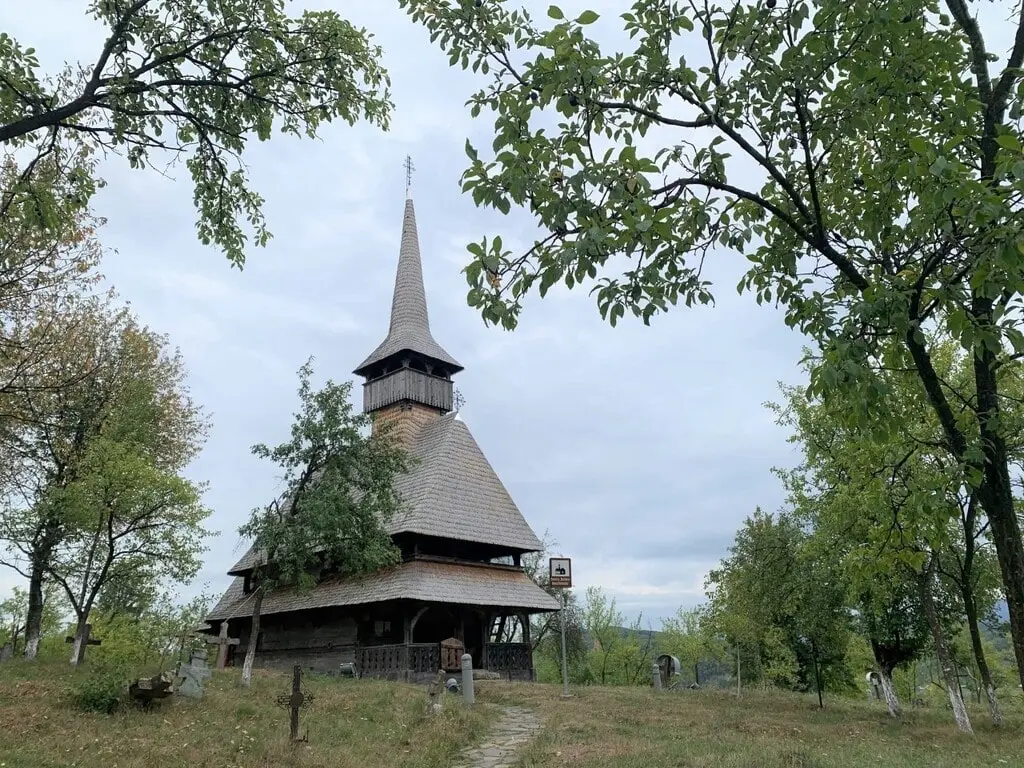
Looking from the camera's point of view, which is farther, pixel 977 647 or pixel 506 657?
pixel 506 657

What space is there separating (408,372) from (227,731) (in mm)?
19459

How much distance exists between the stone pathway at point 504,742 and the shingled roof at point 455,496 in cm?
804

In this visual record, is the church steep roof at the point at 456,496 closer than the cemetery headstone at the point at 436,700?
No

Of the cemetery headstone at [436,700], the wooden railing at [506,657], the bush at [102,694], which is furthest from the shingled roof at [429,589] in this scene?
the bush at [102,694]

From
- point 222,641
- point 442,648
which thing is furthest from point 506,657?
point 222,641

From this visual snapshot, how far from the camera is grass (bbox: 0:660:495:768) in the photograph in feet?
28.5

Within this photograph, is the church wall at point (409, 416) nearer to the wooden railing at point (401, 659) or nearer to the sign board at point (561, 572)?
the wooden railing at point (401, 659)

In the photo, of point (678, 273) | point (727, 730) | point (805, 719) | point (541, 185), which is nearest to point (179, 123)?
point (541, 185)

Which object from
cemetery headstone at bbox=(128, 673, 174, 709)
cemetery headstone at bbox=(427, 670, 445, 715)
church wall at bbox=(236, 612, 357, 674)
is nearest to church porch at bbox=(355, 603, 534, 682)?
church wall at bbox=(236, 612, 357, 674)

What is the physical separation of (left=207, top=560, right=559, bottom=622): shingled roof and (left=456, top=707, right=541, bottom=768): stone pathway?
21.4ft

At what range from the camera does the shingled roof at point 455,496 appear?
22.2 metres

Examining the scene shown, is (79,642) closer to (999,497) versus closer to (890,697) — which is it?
(999,497)

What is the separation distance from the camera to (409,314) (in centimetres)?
3169

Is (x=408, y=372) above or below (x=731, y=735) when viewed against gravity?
above
